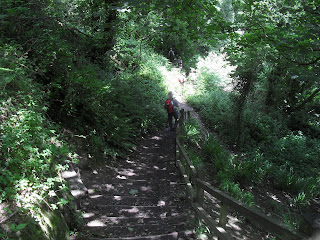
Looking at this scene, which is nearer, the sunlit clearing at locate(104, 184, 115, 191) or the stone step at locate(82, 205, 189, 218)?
the stone step at locate(82, 205, 189, 218)

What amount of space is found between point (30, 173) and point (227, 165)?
6.57 m

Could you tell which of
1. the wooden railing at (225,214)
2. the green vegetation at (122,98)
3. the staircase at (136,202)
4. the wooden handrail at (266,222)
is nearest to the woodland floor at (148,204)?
the staircase at (136,202)

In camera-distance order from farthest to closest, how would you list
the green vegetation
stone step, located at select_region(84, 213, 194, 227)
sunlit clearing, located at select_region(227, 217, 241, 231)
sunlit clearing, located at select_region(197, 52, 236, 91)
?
sunlit clearing, located at select_region(197, 52, 236, 91)
sunlit clearing, located at select_region(227, 217, 241, 231)
stone step, located at select_region(84, 213, 194, 227)
the green vegetation

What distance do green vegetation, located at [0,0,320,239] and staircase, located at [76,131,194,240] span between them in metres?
0.53

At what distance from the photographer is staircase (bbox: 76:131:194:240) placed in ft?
13.8

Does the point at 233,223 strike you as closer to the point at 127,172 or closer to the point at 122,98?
the point at 127,172

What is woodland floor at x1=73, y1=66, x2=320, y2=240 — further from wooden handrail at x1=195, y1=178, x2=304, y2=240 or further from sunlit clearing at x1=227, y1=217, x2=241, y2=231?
wooden handrail at x1=195, y1=178, x2=304, y2=240

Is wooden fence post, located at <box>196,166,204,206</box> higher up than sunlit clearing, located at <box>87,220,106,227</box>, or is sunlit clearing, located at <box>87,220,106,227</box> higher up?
wooden fence post, located at <box>196,166,204,206</box>

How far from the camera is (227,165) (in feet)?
27.4

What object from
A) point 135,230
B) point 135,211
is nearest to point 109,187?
point 135,211

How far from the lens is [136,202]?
5.48 metres

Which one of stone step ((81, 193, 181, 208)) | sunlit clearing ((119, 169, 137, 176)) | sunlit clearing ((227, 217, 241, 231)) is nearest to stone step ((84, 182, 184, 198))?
stone step ((81, 193, 181, 208))

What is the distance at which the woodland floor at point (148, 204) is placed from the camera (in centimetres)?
422

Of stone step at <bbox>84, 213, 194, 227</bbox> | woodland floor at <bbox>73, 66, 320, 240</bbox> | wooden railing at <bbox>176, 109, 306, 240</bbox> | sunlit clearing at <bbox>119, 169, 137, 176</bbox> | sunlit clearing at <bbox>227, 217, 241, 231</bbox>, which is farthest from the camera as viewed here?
sunlit clearing at <bbox>119, 169, 137, 176</bbox>
